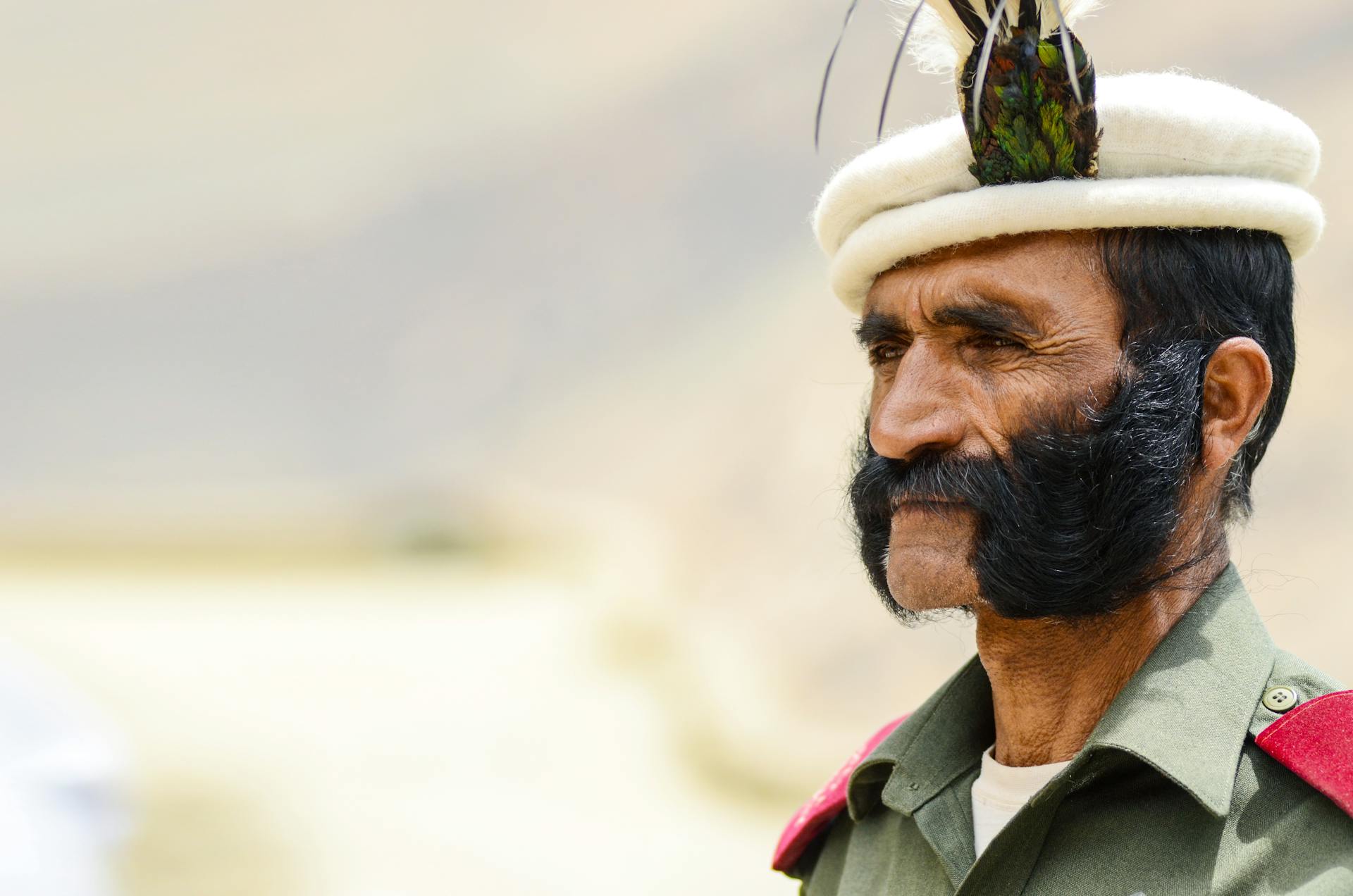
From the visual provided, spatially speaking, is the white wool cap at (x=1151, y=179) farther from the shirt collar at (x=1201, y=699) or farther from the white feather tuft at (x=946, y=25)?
the shirt collar at (x=1201, y=699)

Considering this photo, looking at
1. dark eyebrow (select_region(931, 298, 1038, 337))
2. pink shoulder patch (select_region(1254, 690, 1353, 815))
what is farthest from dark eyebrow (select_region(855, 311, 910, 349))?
pink shoulder patch (select_region(1254, 690, 1353, 815))

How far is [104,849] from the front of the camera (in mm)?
3264

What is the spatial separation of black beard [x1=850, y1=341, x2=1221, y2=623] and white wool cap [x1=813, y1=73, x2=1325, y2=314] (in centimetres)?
22

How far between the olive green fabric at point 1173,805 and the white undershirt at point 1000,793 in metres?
0.02

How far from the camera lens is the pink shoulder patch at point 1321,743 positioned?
61.7 inches

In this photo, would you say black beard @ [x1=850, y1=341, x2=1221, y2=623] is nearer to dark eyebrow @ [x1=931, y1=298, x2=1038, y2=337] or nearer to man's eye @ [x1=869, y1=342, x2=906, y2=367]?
dark eyebrow @ [x1=931, y1=298, x2=1038, y2=337]

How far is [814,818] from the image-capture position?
90.5 inches

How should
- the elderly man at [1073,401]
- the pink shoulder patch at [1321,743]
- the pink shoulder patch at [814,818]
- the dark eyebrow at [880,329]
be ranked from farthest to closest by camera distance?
1. the pink shoulder patch at [814,818]
2. the dark eyebrow at [880,329]
3. the elderly man at [1073,401]
4. the pink shoulder patch at [1321,743]

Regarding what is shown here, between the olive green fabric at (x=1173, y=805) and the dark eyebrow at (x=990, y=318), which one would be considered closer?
the olive green fabric at (x=1173, y=805)

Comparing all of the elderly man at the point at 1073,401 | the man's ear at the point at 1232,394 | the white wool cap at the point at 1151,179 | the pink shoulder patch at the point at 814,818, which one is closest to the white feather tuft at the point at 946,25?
the elderly man at the point at 1073,401

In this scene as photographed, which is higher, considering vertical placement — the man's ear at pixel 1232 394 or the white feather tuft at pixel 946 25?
the white feather tuft at pixel 946 25

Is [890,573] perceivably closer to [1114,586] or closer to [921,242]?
[1114,586]

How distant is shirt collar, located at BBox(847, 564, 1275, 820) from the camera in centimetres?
164

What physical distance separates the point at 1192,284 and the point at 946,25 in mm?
589
